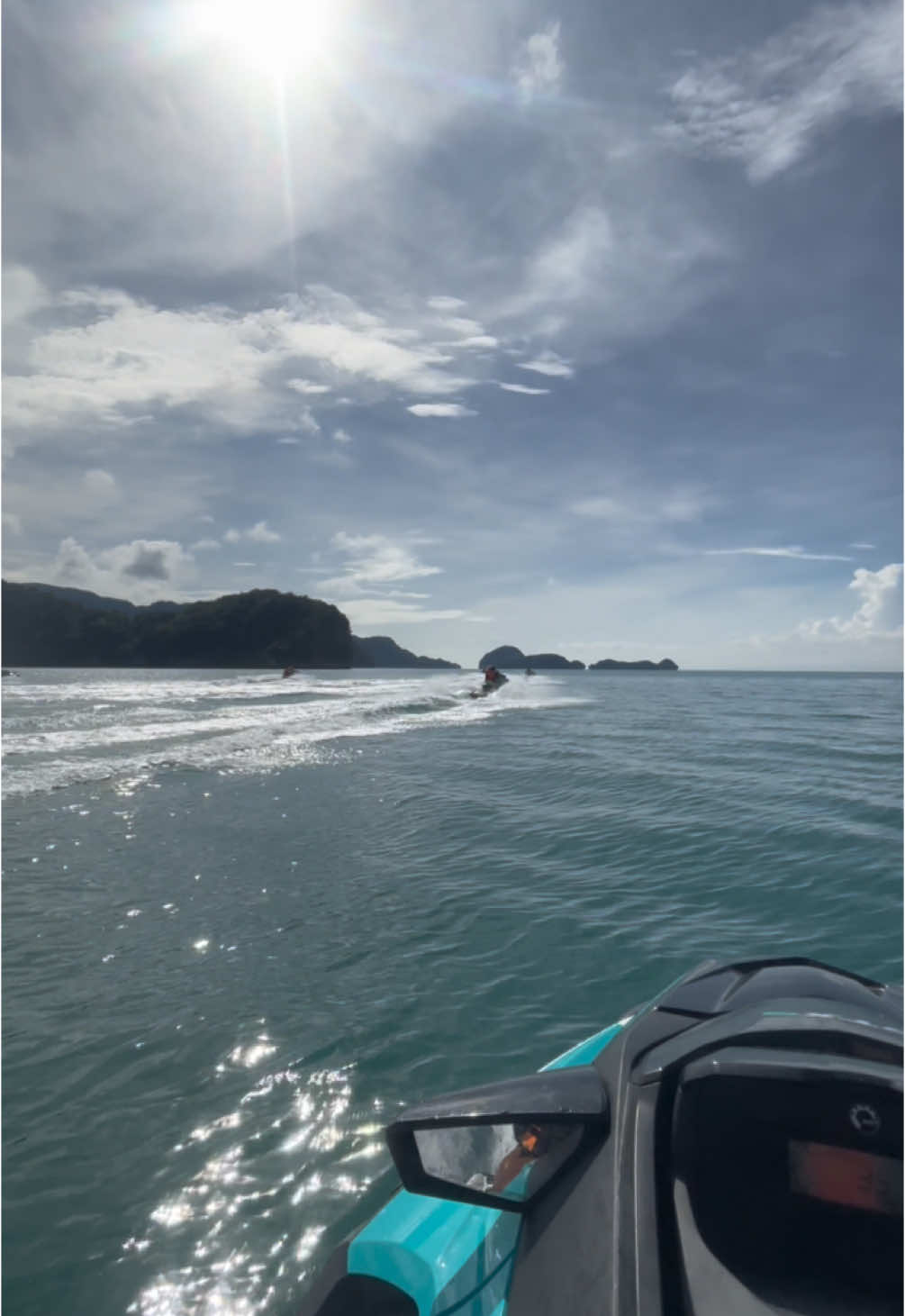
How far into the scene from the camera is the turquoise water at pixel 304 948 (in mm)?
3818

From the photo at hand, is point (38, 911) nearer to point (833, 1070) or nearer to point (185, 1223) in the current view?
point (185, 1223)

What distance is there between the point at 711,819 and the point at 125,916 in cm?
895

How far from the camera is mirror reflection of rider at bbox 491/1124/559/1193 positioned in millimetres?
2621

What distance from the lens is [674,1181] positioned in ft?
7.46

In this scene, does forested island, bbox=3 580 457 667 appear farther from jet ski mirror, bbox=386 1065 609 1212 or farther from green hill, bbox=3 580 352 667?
jet ski mirror, bbox=386 1065 609 1212

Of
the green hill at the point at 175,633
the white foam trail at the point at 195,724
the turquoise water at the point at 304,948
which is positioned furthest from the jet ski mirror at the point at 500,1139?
the green hill at the point at 175,633

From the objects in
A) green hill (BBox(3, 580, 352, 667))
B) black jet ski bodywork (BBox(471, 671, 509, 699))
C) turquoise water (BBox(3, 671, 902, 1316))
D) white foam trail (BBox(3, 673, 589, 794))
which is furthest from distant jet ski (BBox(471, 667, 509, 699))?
green hill (BBox(3, 580, 352, 667))

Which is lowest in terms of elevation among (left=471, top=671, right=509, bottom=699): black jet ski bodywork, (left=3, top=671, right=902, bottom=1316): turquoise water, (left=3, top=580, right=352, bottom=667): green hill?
(left=3, top=671, right=902, bottom=1316): turquoise water

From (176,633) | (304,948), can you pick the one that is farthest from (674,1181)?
(176,633)

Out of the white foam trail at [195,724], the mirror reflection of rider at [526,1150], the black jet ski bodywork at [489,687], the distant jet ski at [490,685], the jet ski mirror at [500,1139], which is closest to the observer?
the jet ski mirror at [500,1139]

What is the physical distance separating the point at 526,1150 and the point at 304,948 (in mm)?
4892

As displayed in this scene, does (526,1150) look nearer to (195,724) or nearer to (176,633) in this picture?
(195,724)

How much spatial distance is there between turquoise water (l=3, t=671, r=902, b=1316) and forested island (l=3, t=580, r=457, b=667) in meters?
123

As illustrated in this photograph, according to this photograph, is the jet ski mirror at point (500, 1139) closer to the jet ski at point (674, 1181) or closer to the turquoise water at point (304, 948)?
the jet ski at point (674, 1181)
